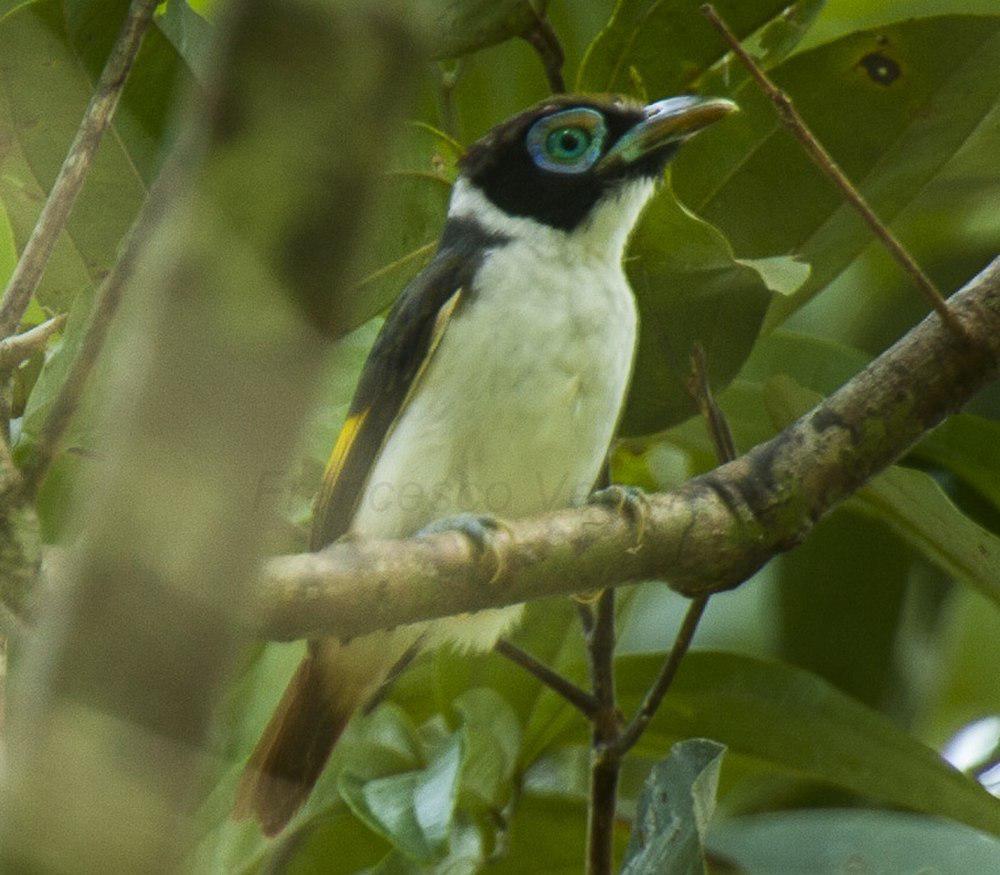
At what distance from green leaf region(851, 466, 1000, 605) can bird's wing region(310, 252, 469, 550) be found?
0.70 metres

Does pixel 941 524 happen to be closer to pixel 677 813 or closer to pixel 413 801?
pixel 677 813

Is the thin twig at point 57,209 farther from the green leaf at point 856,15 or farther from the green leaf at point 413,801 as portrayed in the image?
the green leaf at point 856,15

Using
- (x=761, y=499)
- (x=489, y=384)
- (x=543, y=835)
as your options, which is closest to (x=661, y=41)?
(x=489, y=384)

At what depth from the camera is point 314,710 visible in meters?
2.46

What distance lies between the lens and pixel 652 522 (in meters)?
1.86

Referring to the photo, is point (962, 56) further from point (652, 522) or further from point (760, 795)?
point (760, 795)

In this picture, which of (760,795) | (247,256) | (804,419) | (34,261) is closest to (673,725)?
(760,795)

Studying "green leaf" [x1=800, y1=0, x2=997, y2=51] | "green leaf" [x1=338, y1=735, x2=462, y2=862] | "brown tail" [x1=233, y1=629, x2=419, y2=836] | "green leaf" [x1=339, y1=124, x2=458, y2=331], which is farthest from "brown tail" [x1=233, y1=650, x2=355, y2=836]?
"green leaf" [x1=800, y1=0, x2=997, y2=51]

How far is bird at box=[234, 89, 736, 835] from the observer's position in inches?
90.8

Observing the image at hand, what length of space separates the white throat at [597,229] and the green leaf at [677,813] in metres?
0.94

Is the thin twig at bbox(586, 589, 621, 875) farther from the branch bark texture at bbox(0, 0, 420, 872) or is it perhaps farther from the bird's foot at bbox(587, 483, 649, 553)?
the branch bark texture at bbox(0, 0, 420, 872)

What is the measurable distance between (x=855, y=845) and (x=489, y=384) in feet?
2.76

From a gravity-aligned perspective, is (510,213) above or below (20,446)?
below

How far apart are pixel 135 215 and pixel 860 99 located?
1117mm
